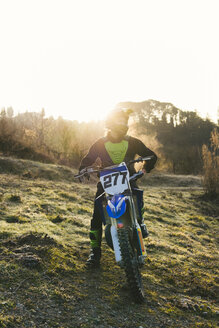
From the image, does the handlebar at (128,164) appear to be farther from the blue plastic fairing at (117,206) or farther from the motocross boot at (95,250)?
the motocross boot at (95,250)

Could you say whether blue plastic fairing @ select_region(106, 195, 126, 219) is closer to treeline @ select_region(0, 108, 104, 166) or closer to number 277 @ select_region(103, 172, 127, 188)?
number 277 @ select_region(103, 172, 127, 188)

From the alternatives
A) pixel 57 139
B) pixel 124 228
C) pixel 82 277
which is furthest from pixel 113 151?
pixel 57 139

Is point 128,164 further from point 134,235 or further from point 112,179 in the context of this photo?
point 134,235

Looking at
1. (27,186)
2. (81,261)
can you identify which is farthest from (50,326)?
(27,186)

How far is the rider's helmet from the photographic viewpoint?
139 inches

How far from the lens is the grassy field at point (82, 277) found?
8.45ft

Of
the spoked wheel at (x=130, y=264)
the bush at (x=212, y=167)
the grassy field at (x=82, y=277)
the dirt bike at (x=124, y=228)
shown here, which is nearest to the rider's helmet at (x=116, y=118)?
the dirt bike at (x=124, y=228)

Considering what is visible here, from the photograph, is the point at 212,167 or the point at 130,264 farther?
the point at 212,167

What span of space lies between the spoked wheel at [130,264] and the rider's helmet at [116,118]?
130cm

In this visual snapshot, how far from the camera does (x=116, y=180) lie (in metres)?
3.06

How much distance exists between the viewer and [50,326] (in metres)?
2.33

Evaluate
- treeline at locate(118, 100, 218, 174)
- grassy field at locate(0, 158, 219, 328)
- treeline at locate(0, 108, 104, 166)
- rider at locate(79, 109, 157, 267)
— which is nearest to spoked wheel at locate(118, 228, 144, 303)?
grassy field at locate(0, 158, 219, 328)

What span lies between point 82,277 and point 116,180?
119 centimetres

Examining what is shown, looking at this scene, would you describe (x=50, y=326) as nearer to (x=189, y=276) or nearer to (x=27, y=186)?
(x=189, y=276)
